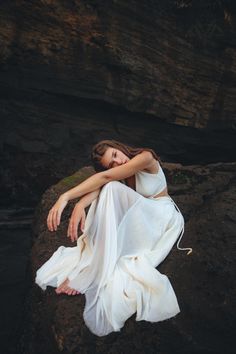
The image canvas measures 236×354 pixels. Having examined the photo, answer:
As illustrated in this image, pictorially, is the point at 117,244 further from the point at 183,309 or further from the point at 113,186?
the point at 183,309

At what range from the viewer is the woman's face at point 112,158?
4.41 metres

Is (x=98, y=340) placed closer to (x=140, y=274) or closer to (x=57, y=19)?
(x=140, y=274)

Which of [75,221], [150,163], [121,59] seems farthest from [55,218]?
[121,59]

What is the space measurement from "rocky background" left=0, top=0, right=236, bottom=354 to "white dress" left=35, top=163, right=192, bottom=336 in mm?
3434

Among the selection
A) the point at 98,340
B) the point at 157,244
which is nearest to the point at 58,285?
the point at 98,340

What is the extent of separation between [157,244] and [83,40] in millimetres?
5130

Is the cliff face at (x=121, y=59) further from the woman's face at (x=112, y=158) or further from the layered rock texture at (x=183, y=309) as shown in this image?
the woman's face at (x=112, y=158)

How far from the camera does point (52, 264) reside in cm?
435

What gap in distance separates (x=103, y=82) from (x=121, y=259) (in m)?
5.16

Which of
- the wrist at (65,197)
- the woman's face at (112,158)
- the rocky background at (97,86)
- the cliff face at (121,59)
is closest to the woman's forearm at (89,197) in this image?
the wrist at (65,197)

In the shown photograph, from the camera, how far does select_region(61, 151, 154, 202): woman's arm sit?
4152mm

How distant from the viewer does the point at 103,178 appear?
4156 millimetres

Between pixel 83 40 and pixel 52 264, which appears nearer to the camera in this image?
pixel 52 264

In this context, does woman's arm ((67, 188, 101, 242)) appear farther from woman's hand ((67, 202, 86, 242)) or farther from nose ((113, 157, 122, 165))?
nose ((113, 157, 122, 165))
